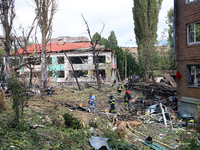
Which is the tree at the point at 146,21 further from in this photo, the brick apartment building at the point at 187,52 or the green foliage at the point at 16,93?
the green foliage at the point at 16,93

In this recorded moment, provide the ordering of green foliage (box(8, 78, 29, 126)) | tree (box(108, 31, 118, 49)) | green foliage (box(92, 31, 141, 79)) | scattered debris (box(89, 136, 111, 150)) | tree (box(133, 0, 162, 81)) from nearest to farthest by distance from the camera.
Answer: green foliage (box(8, 78, 29, 126))
scattered debris (box(89, 136, 111, 150))
tree (box(133, 0, 162, 81))
green foliage (box(92, 31, 141, 79))
tree (box(108, 31, 118, 49))

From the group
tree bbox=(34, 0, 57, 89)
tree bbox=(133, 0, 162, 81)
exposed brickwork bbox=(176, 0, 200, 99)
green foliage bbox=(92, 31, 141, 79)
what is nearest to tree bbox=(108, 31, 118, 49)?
green foliage bbox=(92, 31, 141, 79)

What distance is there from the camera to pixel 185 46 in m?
12.1

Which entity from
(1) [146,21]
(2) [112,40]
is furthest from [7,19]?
(2) [112,40]

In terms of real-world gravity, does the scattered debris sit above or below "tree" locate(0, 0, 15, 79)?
below

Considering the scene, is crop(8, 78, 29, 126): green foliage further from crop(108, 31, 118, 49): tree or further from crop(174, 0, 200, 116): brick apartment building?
crop(108, 31, 118, 49): tree

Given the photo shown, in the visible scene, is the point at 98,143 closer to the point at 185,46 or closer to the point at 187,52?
the point at 187,52

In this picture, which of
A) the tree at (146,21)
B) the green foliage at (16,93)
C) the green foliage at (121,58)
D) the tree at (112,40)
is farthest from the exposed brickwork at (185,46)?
the tree at (112,40)

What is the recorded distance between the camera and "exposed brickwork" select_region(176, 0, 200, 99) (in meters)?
11.4

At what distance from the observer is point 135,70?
157ft

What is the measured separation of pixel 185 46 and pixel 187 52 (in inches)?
17.0

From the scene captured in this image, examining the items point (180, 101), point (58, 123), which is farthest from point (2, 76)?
point (180, 101)

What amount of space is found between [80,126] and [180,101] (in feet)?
25.4

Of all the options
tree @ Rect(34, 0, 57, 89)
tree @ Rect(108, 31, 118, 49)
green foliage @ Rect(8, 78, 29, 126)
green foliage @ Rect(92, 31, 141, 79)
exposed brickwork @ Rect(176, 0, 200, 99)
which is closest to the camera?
green foliage @ Rect(8, 78, 29, 126)
